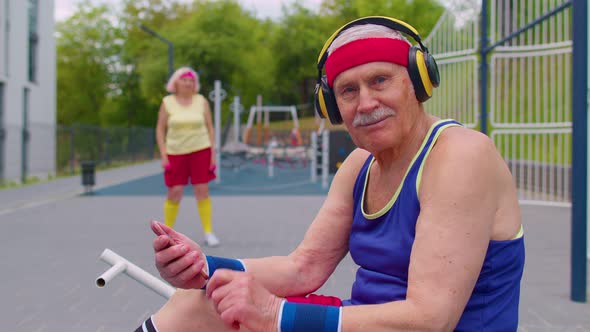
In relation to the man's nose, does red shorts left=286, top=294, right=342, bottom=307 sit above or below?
below

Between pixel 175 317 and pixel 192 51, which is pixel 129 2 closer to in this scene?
pixel 192 51

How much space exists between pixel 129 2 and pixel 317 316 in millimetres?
55967

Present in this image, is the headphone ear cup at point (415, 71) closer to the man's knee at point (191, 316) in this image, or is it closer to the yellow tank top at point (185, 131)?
the man's knee at point (191, 316)

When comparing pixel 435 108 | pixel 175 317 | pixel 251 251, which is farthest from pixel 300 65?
pixel 175 317

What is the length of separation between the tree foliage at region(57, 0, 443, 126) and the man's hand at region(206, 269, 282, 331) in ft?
140

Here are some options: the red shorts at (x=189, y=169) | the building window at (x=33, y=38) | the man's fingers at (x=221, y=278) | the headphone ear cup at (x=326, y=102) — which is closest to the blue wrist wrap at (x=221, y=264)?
the man's fingers at (x=221, y=278)

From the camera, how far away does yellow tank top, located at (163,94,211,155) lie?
21.0 feet

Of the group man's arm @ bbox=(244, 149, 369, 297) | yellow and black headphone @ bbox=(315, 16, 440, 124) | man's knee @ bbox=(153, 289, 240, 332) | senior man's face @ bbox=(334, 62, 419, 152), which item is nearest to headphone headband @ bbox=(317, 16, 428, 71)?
yellow and black headphone @ bbox=(315, 16, 440, 124)

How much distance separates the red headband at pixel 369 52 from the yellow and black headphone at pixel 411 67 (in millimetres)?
29

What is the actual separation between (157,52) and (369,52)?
45223 millimetres

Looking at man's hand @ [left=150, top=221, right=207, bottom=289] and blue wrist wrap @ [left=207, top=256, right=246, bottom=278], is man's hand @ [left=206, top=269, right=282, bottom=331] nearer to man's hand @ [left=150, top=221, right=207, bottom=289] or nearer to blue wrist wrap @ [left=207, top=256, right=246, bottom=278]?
man's hand @ [left=150, top=221, right=207, bottom=289]

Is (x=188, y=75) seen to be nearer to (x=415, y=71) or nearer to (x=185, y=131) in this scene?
(x=185, y=131)

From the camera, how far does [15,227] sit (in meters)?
7.63

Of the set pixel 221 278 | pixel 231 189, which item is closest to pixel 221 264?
pixel 221 278
